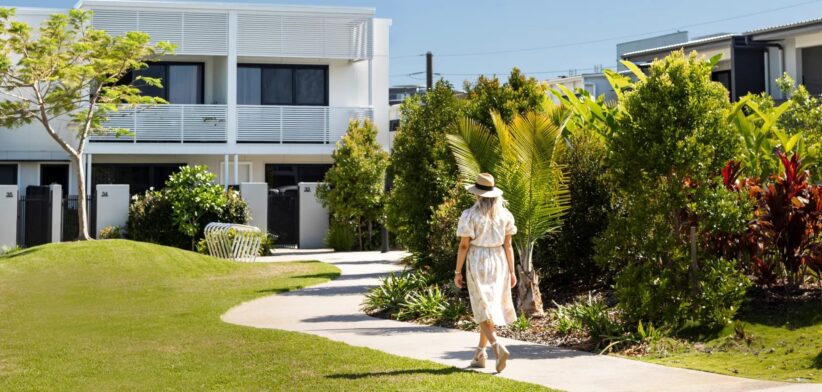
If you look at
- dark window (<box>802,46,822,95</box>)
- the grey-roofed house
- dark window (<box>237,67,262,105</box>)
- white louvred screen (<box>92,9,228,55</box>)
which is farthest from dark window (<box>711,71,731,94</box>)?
white louvred screen (<box>92,9,228,55</box>)

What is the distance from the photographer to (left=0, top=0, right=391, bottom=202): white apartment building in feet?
110

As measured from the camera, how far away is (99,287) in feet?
63.9

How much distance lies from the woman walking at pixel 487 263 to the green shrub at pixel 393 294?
461 cm

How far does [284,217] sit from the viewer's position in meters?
32.2

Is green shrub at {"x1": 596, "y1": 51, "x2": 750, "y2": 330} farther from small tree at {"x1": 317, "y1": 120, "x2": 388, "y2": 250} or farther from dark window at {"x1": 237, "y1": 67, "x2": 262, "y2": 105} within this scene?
dark window at {"x1": 237, "y1": 67, "x2": 262, "y2": 105}

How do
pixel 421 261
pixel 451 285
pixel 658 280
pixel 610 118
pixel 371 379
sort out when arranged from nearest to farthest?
1. pixel 371 379
2. pixel 658 280
3. pixel 610 118
4. pixel 451 285
5. pixel 421 261

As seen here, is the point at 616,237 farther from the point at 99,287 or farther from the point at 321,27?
the point at 321,27

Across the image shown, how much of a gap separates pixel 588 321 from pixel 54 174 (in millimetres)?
27107

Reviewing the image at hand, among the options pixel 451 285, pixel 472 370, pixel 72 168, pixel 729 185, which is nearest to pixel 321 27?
pixel 72 168

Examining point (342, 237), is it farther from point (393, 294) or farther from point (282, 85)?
point (393, 294)

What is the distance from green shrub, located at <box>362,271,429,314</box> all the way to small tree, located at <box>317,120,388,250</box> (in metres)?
13.6

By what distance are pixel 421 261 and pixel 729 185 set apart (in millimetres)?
6229

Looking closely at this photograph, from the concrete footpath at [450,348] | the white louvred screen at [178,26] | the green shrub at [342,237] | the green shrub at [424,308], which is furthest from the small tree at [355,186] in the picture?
the green shrub at [424,308]

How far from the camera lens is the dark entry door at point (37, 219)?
29.8 meters
